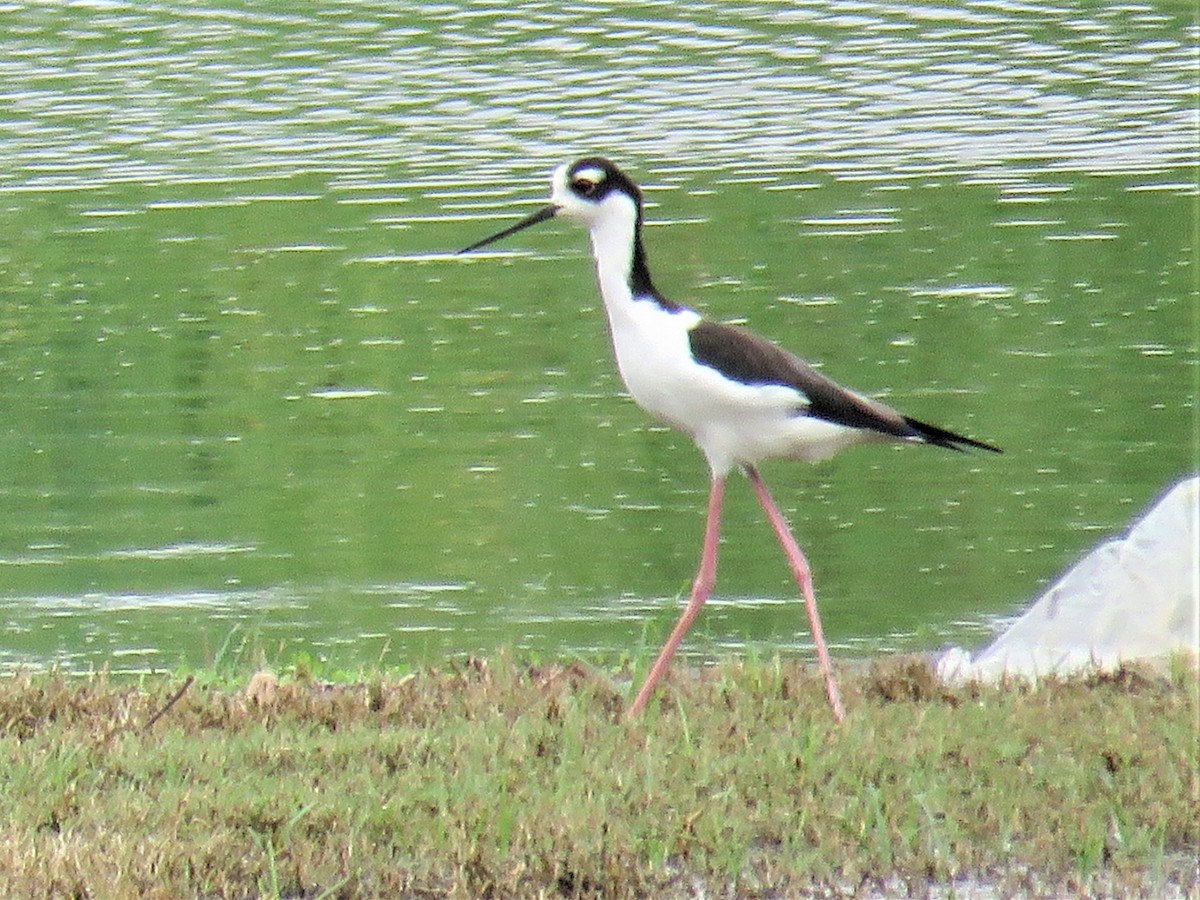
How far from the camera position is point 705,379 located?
7145 millimetres

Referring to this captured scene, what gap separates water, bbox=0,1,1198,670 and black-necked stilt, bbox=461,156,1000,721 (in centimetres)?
60

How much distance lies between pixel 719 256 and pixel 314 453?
4.84m

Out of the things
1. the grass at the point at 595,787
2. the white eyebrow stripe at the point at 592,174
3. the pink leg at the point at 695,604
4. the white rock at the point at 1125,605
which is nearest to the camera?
the grass at the point at 595,787

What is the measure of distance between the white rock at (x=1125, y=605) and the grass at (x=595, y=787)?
20.3 inches

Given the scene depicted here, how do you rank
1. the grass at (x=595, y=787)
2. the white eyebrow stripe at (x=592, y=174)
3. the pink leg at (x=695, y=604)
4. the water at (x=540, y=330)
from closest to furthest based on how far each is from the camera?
1. the grass at (x=595, y=787)
2. the pink leg at (x=695, y=604)
3. the white eyebrow stripe at (x=592, y=174)
4. the water at (x=540, y=330)

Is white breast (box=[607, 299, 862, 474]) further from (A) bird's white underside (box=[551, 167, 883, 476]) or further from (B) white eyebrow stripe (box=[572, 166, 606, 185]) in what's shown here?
(B) white eyebrow stripe (box=[572, 166, 606, 185])

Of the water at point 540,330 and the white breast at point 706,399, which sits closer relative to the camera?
the white breast at point 706,399

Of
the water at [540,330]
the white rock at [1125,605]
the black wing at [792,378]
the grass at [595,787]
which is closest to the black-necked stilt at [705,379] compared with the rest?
the black wing at [792,378]

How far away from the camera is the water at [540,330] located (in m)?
9.80

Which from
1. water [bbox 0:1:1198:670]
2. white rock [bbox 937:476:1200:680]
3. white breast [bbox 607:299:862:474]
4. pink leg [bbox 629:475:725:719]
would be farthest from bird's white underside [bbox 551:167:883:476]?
white rock [bbox 937:476:1200:680]

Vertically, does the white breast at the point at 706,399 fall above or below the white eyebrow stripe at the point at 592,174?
below

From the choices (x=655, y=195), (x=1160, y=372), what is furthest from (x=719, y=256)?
(x=1160, y=372)

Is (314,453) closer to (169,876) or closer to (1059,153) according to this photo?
(169,876)

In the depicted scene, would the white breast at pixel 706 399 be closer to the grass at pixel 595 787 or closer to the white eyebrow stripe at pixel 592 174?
the white eyebrow stripe at pixel 592 174
